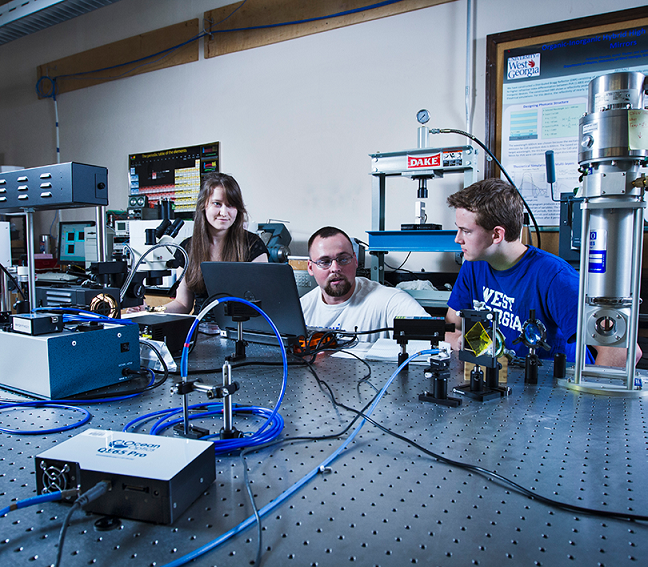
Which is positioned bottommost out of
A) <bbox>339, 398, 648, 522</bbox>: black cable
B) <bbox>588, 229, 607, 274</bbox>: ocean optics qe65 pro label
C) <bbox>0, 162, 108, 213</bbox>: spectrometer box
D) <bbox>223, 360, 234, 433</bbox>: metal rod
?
<bbox>339, 398, 648, 522</bbox>: black cable

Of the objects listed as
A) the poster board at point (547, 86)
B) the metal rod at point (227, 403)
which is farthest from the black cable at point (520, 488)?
the poster board at point (547, 86)

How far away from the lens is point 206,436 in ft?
2.40

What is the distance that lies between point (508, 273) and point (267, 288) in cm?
95

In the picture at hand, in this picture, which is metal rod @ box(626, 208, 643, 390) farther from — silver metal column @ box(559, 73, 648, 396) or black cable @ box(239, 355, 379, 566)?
black cable @ box(239, 355, 379, 566)

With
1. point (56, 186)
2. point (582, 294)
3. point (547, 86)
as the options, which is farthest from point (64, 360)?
point (547, 86)

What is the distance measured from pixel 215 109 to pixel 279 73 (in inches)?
26.3

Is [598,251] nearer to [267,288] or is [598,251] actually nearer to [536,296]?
[536,296]

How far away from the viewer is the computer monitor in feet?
13.0

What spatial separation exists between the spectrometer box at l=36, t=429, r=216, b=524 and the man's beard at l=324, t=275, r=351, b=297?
1324mm

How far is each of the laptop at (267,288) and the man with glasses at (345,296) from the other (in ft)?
1.80

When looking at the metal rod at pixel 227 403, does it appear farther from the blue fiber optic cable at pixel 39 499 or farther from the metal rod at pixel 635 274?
the metal rod at pixel 635 274

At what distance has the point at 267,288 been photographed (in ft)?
4.09

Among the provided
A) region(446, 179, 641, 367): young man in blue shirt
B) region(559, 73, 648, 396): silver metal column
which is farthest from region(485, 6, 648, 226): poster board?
region(559, 73, 648, 396): silver metal column

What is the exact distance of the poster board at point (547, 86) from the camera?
8.13 feet
